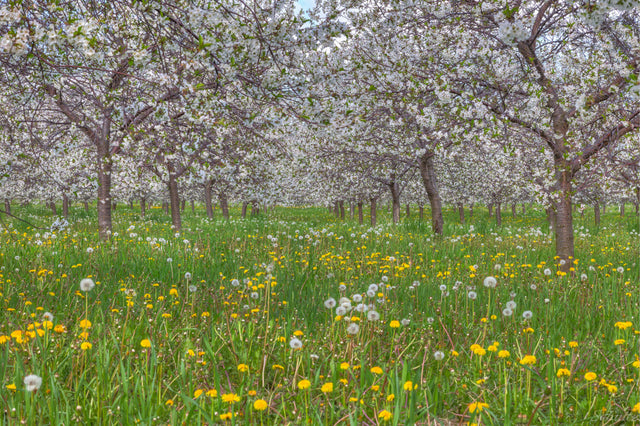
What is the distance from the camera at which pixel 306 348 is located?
3.29 m

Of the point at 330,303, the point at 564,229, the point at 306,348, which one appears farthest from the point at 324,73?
the point at 564,229

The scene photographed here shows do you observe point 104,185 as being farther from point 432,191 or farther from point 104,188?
point 432,191

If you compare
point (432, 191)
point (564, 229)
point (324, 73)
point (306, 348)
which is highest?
point (324, 73)

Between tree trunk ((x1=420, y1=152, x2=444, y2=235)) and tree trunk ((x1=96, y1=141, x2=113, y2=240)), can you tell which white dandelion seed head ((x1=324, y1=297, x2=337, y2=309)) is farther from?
tree trunk ((x1=420, y1=152, x2=444, y2=235))

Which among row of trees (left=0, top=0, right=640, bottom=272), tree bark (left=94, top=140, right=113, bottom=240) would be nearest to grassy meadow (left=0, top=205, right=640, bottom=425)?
row of trees (left=0, top=0, right=640, bottom=272)

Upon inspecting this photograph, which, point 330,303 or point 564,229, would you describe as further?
point 564,229

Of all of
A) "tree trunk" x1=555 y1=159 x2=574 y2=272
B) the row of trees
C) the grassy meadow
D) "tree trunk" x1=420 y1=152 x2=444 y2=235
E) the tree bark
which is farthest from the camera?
"tree trunk" x1=420 y1=152 x2=444 y2=235

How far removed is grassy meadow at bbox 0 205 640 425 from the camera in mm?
2381

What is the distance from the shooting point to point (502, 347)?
350cm

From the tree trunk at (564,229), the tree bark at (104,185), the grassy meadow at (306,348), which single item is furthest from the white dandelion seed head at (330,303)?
the tree bark at (104,185)

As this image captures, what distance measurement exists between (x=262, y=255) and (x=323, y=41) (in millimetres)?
3952

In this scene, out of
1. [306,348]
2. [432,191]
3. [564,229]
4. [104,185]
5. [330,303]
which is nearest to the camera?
[306,348]

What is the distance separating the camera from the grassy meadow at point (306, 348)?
2381 mm

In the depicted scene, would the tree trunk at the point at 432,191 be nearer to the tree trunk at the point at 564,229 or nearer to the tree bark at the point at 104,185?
the tree trunk at the point at 564,229
